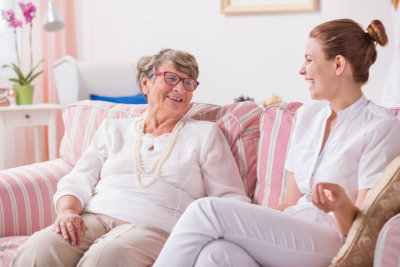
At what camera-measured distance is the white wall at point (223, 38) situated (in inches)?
136

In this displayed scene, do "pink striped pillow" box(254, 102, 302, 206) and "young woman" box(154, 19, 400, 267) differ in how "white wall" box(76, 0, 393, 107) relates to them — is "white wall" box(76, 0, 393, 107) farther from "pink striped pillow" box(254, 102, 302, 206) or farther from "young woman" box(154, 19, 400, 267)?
"young woman" box(154, 19, 400, 267)

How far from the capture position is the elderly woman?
1.68m

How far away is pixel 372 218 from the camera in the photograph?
4.63 feet

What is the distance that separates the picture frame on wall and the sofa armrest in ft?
6.40

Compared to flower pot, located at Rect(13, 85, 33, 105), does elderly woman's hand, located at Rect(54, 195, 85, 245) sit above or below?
below

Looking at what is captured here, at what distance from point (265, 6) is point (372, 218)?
2.45 metres

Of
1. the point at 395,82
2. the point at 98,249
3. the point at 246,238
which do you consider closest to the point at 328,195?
the point at 246,238

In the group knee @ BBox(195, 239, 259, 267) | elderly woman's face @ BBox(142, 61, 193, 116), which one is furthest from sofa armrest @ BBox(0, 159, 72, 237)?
knee @ BBox(195, 239, 259, 267)

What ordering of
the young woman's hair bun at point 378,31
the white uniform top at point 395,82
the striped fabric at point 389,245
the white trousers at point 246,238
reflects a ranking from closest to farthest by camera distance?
1. the striped fabric at point 389,245
2. the white trousers at point 246,238
3. the young woman's hair bun at point 378,31
4. the white uniform top at point 395,82

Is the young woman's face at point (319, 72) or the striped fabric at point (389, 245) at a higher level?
the young woman's face at point (319, 72)

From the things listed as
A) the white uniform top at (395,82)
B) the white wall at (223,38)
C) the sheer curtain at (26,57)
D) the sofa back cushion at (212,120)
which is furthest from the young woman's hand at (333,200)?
the sheer curtain at (26,57)

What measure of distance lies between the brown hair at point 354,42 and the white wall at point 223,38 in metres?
1.75

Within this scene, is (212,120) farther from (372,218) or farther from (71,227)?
(372,218)

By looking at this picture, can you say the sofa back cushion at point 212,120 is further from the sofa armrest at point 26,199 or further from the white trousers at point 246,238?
the white trousers at point 246,238
